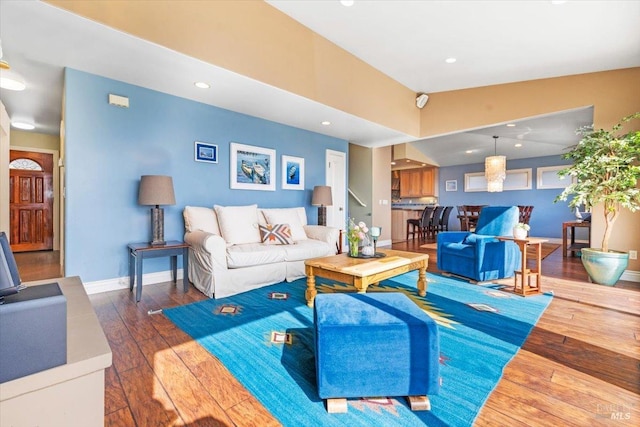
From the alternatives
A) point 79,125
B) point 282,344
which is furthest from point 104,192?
point 282,344

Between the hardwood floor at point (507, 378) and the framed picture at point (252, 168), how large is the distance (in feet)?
7.05

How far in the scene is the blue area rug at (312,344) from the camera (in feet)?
4.43

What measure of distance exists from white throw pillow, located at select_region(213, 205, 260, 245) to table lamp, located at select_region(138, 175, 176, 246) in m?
0.63

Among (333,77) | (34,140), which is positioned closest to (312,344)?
(333,77)

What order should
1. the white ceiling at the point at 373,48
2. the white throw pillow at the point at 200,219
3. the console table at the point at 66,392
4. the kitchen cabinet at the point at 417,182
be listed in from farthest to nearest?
1. the kitchen cabinet at the point at 417,182
2. the white throw pillow at the point at 200,219
3. the white ceiling at the point at 373,48
4. the console table at the point at 66,392

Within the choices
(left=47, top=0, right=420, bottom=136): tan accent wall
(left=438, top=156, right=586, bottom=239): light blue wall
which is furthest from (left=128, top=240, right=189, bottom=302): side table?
(left=438, top=156, right=586, bottom=239): light blue wall

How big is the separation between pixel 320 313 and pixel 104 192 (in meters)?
2.96

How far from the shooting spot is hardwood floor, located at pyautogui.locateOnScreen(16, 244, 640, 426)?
133cm

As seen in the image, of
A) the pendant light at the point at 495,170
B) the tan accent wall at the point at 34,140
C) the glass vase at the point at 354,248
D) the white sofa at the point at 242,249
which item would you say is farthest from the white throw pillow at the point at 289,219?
the tan accent wall at the point at 34,140

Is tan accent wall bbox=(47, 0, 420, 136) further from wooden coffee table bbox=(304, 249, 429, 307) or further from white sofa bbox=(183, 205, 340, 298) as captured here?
wooden coffee table bbox=(304, 249, 429, 307)

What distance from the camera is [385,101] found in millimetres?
4746

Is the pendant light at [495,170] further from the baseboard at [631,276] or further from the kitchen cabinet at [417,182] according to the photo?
the baseboard at [631,276]

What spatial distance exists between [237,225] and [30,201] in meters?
5.10

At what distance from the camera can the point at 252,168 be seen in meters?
4.41
